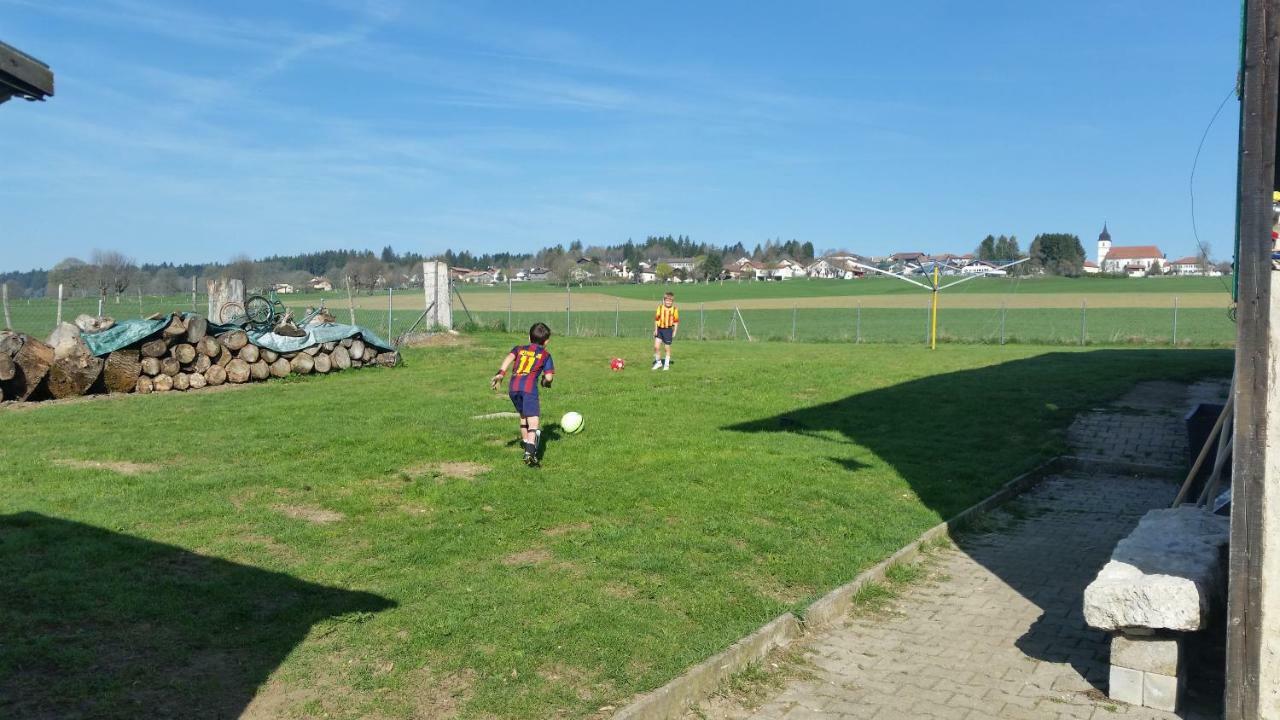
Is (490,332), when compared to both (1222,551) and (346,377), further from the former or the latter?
(1222,551)

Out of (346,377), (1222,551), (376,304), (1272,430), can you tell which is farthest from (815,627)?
(376,304)

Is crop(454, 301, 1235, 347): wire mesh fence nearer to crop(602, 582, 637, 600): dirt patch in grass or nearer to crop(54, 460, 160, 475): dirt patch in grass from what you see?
crop(54, 460, 160, 475): dirt patch in grass

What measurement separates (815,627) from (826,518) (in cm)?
230

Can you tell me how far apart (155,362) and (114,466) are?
784cm

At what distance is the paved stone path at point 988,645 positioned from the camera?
513 cm

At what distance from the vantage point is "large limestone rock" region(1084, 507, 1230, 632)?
16.3ft

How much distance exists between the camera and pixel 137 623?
541 centimetres

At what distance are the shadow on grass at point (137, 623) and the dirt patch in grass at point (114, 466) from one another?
2.41 metres

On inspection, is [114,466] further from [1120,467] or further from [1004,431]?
[1120,467]

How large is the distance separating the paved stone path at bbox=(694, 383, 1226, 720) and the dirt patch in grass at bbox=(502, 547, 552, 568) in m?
2.06

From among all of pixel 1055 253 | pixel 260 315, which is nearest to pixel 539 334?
pixel 260 315

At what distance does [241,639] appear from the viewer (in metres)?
5.28

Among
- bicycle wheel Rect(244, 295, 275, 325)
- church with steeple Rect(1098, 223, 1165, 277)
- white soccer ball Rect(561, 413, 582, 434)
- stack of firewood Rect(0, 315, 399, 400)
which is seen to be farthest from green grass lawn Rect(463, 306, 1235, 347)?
church with steeple Rect(1098, 223, 1165, 277)

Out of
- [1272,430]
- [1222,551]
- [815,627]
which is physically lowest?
[815,627]
